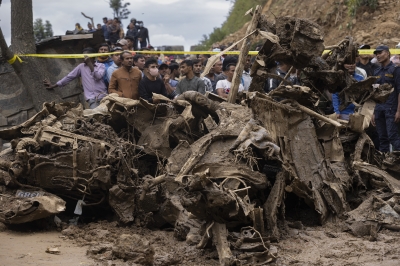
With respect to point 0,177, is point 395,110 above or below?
above

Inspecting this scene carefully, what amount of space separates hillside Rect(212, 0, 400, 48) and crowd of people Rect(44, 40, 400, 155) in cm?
666

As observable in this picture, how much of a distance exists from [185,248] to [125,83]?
15.4 ft

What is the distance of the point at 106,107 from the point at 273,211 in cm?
329

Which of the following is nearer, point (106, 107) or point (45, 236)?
point (45, 236)

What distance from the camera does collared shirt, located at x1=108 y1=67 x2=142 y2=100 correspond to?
37.2ft

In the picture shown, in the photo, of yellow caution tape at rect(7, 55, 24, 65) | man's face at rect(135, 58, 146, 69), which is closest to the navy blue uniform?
man's face at rect(135, 58, 146, 69)

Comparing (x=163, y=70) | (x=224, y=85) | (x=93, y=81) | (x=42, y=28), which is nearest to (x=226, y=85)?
(x=224, y=85)

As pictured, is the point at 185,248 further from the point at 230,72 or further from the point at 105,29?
the point at 105,29

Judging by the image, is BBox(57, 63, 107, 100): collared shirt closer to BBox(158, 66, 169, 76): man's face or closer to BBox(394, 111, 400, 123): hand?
BBox(158, 66, 169, 76): man's face

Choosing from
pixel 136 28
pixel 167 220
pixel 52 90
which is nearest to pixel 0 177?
pixel 167 220

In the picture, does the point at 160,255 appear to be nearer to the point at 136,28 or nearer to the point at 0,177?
the point at 0,177

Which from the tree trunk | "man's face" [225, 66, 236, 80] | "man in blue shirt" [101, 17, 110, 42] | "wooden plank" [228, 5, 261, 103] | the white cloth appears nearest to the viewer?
"wooden plank" [228, 5, 261, 103]

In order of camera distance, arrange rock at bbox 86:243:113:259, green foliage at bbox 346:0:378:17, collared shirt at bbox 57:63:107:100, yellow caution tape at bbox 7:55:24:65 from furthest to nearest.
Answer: green foliage at bbox 346:0:378:17 → yellow caution tape at bbox 7:55:24:65 → collared shirt at bbox 57:63:107:100 → rock at bbox 86:243:113:259

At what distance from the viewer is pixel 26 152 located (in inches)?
329
